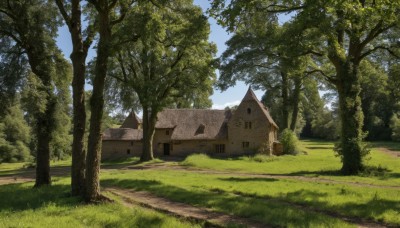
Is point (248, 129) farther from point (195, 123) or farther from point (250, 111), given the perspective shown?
point (195, 123)

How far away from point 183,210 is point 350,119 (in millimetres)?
19118

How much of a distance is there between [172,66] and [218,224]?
34017 millimetres

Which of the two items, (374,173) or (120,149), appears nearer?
(374,173)

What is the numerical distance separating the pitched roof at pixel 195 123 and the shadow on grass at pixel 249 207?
33.3m

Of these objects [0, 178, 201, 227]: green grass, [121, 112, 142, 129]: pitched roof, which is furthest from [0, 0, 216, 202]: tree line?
[121, 112, 142, 129]: pitched roof

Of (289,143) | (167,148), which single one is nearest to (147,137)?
(167,148)

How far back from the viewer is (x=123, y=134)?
5531 cm

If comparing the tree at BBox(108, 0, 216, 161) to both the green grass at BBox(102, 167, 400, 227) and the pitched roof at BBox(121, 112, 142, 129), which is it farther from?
the green grass at BBox(102, 167, 400, 227)

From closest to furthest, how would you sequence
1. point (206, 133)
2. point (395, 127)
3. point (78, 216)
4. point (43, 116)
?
1. point (78, 216)
2. point (43, 116)
3. point (206, 133)
4. point (395, 127)

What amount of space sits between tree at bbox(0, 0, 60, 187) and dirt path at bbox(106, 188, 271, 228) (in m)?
6.50

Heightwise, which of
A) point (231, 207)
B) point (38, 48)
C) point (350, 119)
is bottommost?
point (231, 207)

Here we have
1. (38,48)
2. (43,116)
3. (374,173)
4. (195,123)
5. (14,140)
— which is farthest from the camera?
(14,140)

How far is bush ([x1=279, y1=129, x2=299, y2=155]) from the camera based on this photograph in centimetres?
5075

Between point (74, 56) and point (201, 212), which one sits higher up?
point (74, 56)
